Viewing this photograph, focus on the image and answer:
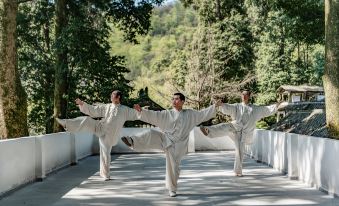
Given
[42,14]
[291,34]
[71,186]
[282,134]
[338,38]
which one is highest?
[42,14]

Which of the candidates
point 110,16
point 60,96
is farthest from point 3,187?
point 110,16

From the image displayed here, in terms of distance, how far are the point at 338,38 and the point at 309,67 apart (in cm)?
3785

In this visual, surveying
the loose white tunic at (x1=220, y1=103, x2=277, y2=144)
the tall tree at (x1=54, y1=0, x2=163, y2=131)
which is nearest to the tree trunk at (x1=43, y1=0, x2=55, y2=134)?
the tall tree at (x1=54, y1=0, x2=163, y2=131)

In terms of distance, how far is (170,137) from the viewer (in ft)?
29.7

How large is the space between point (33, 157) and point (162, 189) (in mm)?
3205

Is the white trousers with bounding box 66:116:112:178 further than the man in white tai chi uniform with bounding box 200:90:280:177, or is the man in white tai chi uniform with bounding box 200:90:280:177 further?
the man in white tai chi uniform with bounding box 200:90:280:177

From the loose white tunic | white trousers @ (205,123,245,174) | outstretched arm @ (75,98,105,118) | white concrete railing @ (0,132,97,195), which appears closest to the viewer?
white concrete railing @ (0,132,97,195)

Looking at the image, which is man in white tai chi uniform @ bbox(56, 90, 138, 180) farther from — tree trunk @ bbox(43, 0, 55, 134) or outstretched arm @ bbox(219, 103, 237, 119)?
tree trunk @ bbox(43, 0, 55, 134)

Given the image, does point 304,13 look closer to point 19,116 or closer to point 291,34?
point 291,34

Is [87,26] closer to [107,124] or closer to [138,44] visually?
[138,44]

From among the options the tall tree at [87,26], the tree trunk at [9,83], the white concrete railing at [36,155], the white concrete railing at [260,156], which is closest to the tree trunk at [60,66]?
the tall tree at [87,26]

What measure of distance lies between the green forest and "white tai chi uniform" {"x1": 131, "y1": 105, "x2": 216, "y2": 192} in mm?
4245

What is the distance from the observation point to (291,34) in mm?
20141

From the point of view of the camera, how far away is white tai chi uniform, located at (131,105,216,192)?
29.5ft
